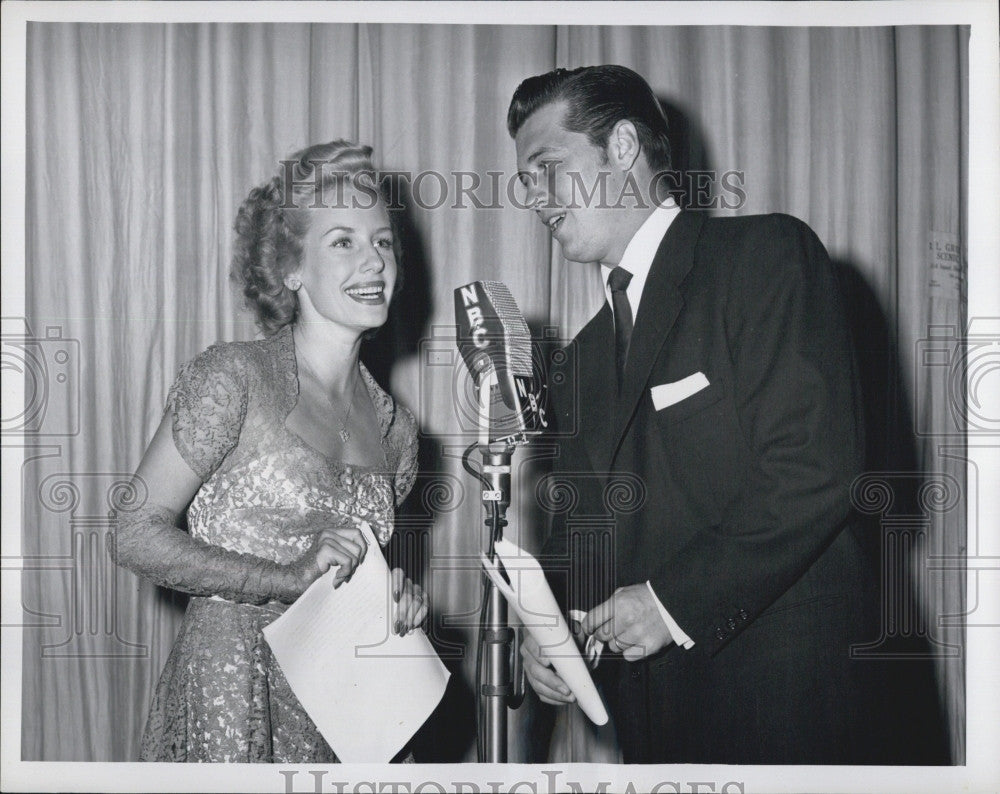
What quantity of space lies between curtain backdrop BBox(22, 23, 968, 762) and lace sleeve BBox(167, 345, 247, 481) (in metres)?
0.12

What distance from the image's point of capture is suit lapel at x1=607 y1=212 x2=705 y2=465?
197 centimetres

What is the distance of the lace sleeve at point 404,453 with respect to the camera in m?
2.07

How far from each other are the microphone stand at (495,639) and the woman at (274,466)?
170mm

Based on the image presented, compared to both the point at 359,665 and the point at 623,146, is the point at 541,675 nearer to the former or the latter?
the point at 359,665

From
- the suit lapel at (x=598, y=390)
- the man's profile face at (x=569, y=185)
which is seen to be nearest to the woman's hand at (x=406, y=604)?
the suit lapel at (x=598, y=390)

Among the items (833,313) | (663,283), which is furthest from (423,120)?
(833,313)

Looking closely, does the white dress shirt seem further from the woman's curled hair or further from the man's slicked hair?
the woman's curled hair

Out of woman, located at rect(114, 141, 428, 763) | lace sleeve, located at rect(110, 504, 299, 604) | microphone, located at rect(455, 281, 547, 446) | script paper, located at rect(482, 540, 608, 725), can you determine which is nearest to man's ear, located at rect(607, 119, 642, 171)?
microphone, located at rect(455, 281, 547, 446)

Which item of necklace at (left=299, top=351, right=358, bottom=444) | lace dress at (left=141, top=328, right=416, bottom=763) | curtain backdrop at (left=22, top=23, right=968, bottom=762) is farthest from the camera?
curtain backdrop at (left=22, top=23, right=968, bottom=762)

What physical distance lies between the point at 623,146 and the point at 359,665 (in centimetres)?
119

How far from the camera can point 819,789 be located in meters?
2.04

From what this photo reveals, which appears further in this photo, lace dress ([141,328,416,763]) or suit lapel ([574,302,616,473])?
suit lapel ([574,302,616,473])

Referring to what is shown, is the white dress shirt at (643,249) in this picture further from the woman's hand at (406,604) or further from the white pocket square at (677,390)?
the woman's hand at (406,604)

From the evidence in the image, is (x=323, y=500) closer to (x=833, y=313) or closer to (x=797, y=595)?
(x=797, y=595)
